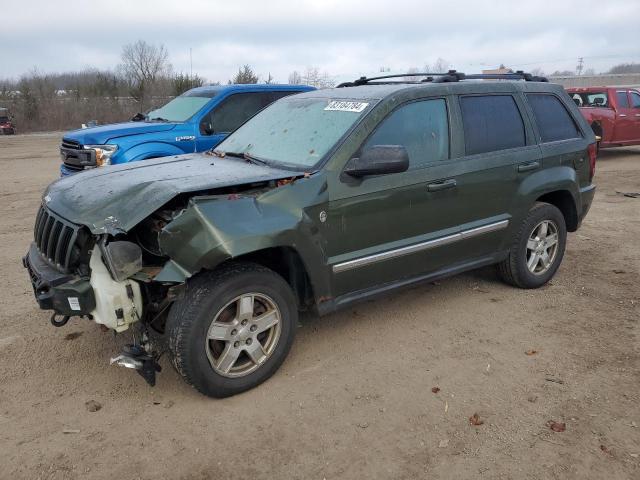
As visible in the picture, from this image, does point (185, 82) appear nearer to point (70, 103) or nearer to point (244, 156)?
point (70, 103)

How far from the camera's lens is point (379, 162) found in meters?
3.48

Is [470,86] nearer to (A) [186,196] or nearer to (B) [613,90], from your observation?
(A) [186,196]

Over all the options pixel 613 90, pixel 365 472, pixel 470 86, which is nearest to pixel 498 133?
pixel 470 86

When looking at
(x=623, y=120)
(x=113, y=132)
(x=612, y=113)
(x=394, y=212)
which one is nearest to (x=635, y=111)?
(x=623, y=120)

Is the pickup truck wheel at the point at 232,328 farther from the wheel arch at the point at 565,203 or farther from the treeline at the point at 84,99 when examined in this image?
the treeline at the point at 84,99

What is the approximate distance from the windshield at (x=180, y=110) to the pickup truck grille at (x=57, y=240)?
478 centimetres

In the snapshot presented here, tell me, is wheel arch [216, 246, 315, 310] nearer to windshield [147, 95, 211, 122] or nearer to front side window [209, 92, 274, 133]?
front side window [209, 92, 274, 133]

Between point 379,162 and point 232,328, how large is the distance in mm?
1397

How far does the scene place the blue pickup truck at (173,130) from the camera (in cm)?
727

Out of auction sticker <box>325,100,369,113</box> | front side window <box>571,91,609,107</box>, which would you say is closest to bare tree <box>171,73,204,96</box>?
front side window <box>571,91,609,107</box>

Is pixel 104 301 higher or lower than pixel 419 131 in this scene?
lower

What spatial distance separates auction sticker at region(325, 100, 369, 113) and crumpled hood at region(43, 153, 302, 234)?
2.37ft

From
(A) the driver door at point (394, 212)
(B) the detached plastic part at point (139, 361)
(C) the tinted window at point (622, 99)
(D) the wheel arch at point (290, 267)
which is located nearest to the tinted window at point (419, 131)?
(A) the driver door at point (394, 212)

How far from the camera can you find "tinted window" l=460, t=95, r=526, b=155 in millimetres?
4285
